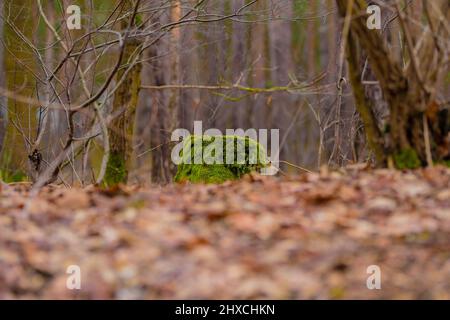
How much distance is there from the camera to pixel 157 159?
12891mm

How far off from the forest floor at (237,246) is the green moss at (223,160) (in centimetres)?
361

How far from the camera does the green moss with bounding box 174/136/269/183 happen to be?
8047 millimetres

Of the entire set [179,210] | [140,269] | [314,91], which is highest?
[314,91]

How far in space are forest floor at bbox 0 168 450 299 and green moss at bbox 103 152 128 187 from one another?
15.4 ft

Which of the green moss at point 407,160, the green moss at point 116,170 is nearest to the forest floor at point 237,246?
the green moss at point 407,160

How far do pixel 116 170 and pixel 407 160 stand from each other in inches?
193

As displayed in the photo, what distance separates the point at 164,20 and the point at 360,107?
4.44m

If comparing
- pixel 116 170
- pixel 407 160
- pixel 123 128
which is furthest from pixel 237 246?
pixel 123 128

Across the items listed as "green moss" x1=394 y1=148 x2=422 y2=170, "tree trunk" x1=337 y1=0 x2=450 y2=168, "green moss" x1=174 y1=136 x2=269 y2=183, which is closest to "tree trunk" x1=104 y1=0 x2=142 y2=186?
"green moss" x1=174 y1=136 x2=269 y2=183

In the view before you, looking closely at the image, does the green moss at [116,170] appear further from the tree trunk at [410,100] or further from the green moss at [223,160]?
the tree trunk at [410,100]

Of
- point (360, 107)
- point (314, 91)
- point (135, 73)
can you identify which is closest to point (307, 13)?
point (314, 91)

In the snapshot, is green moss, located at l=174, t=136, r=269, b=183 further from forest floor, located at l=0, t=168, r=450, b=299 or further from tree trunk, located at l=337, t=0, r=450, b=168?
forest floor, located at l=0, t=168, r=450, b=299

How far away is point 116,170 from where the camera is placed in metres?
9.21

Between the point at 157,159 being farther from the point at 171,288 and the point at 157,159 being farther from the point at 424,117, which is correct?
the point at 171,288
